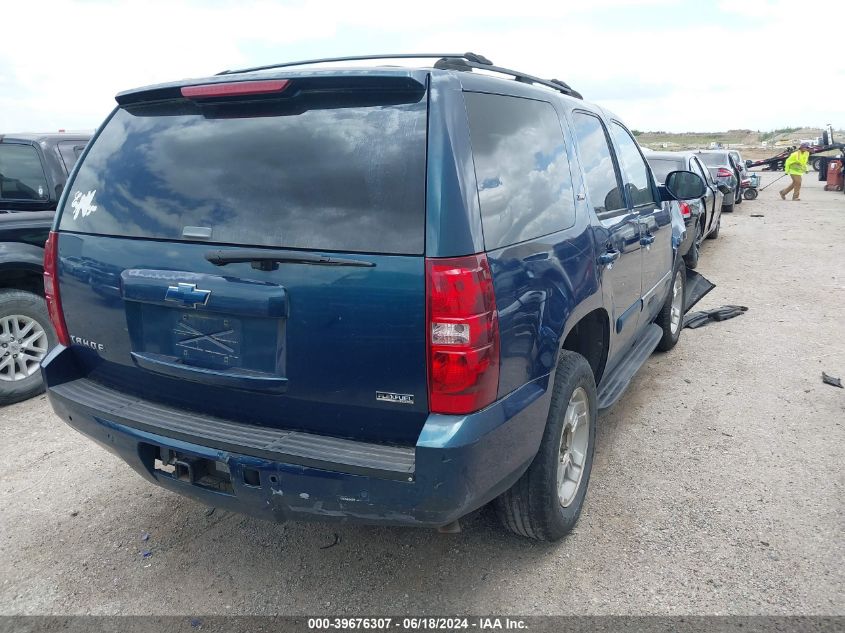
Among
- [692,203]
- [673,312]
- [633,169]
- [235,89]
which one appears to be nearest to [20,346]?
[235,89]

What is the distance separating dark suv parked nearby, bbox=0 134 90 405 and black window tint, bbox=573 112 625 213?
13.6 ft

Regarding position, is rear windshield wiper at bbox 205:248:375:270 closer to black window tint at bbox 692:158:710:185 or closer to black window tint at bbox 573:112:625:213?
black window tint at bbox 573:112:625:213

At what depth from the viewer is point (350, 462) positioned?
7.38ft

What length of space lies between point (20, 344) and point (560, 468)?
4.27 metres

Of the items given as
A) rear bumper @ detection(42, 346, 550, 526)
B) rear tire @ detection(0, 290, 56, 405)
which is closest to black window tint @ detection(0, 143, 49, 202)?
rear tire @ detection(0, 290, 56, 405)

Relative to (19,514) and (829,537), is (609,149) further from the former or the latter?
(19,514)

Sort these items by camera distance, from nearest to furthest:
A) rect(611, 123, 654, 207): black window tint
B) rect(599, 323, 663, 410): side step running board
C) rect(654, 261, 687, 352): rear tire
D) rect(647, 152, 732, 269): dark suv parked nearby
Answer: rect(599, 323, 663, 410): side step running board → rect(611, 123, 654, 207): black window tint → rect(654, 261, 687, 352): rear tire → rect(647, 152, 732, 269): dark suv parked nearby

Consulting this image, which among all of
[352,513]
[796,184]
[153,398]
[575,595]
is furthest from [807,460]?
[796,184]

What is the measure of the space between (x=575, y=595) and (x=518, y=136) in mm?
1947

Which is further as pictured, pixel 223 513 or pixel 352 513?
pixel 223 513

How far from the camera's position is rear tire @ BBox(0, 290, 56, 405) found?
500cm

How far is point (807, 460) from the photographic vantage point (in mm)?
3951

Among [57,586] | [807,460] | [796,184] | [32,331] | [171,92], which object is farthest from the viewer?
[796,184]

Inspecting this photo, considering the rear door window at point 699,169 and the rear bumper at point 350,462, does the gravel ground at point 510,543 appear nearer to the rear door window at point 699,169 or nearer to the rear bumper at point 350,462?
the rear bumper at point 350,462
